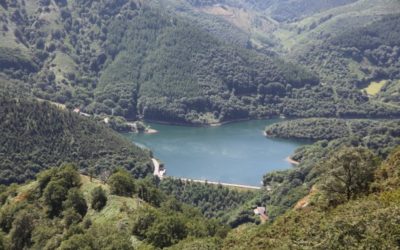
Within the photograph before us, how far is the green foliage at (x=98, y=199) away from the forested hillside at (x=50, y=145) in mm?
77005

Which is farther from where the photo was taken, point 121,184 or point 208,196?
point 208,196

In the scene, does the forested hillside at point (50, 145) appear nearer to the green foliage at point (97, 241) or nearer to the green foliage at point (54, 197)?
the green foliage at point (54, 197)

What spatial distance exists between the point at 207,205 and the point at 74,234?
83378 millimetres

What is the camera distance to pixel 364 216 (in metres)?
41.0

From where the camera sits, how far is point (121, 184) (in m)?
87.1

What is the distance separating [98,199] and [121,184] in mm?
6052

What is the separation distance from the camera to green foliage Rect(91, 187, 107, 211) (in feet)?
268

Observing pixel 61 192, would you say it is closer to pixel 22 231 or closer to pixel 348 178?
pixel 22 231

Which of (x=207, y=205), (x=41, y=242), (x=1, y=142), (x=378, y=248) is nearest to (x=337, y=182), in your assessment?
(x=378, y=248)

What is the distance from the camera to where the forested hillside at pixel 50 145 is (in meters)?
160

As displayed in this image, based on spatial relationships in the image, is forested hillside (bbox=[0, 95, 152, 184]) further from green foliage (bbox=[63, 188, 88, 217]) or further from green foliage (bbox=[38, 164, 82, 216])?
green foliage (bbox=[63, 188, 88, 217])

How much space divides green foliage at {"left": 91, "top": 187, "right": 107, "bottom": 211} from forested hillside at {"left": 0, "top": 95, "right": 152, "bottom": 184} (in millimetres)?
77005

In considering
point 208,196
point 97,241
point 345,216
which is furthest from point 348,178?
point 208,196

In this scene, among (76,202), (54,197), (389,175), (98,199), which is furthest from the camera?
(54,197)
